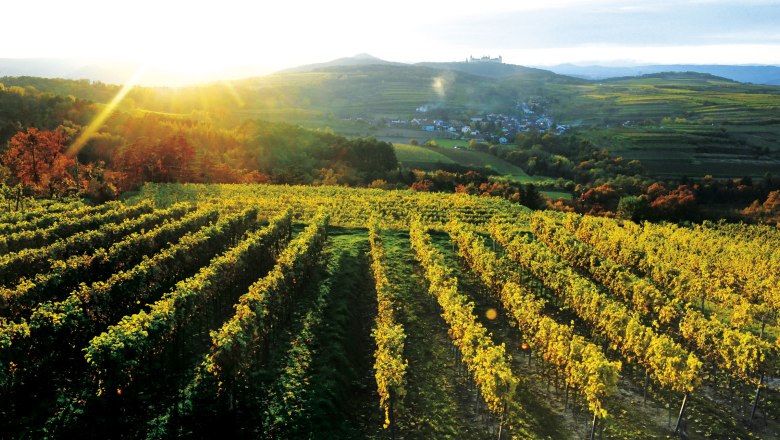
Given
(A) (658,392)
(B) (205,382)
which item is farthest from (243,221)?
(A) (658,392)

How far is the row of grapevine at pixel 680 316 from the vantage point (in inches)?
905

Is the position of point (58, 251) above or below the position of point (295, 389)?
above

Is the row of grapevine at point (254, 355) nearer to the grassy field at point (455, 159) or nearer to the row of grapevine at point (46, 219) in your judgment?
the row of grapevine at point (46, 219)

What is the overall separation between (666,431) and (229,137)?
127 metres

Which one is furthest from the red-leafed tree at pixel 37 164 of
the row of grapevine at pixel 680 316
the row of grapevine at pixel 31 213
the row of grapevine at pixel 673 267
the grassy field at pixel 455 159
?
the grassy field at pixel 455 159

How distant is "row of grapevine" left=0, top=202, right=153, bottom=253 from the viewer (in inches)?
1385

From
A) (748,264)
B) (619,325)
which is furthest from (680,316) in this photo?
(748,264)

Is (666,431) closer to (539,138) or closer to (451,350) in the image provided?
(451,350)

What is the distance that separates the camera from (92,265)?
30.6m

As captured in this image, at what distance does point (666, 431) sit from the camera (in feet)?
69.2

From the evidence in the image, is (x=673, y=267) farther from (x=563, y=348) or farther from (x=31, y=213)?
(x=31, y=213)

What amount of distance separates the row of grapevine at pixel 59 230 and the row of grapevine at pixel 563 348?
113 feet

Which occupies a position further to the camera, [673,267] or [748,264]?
[748,264]

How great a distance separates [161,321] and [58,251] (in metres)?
17.2
